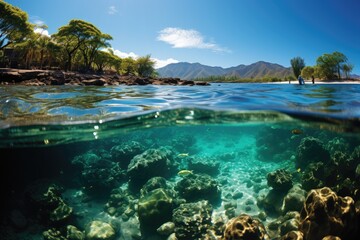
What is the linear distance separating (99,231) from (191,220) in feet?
12.5

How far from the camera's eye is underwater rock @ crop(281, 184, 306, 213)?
1009 centimetres

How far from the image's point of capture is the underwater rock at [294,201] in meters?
10.1

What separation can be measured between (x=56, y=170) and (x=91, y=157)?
228cm

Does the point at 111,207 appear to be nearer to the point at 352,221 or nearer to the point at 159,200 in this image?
the point at 159,200

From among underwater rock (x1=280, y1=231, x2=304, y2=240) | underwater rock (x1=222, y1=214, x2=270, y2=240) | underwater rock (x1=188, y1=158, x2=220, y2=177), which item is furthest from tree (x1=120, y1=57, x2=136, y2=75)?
underwater rock (x1=280, y1=231, x2=304, y2=240)

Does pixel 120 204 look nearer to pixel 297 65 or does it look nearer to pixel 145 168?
pixel 145 168

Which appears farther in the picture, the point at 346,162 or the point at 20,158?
the point at 20,158

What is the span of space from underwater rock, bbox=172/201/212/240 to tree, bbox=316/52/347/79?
6292 centimetres

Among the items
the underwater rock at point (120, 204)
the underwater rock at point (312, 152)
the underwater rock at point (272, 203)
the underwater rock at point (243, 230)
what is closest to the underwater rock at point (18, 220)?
the underwater rock at point (120, 204)

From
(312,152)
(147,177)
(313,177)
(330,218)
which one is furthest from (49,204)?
(312,152)

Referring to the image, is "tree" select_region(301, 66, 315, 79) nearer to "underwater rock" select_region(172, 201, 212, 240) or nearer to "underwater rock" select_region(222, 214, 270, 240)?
"underwater rock" select_region(172, 201, 212, 240)

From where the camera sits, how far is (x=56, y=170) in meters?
16.0

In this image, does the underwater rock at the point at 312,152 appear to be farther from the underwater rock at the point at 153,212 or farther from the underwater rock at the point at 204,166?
the underwater rock at the point at 153,212

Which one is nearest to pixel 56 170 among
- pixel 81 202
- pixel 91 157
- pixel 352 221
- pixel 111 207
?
pixel 91 157
